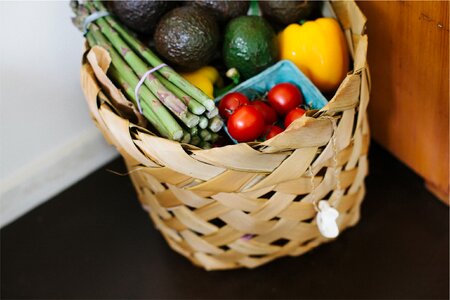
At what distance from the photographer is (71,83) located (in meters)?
1.11

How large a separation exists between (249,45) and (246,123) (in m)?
0.15

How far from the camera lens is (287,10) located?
3.07ft

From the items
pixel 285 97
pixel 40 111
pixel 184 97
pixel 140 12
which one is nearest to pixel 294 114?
pixel 285 97

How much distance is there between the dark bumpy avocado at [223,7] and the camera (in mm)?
940

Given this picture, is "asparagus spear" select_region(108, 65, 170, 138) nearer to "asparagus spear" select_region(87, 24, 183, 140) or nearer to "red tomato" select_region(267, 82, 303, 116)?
"asparagus spear" select_region(87, 24, 183, 140)

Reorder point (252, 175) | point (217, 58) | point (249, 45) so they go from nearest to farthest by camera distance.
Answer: point (252, 175) < point (249, 45) < point (217, 58)

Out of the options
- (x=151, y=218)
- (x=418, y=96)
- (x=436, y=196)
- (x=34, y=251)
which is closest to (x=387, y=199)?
(x=436, y=196)

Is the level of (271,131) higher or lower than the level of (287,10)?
lower

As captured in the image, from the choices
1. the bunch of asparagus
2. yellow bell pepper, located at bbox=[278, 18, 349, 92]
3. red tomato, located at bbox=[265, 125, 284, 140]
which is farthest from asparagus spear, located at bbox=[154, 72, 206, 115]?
yellow bell pepper, located at bbox=[278, 18, 349, 92]

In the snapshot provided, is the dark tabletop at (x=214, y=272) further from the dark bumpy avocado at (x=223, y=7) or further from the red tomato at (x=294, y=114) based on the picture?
the dark bumpy avocado at (x=223, y=7)

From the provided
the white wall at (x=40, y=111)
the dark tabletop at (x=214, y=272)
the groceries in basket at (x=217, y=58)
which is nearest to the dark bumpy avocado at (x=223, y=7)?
the groceries in basket at (x=217, y=58)

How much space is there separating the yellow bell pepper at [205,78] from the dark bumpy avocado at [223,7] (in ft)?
0.29

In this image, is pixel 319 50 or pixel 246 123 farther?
pixel 319 50

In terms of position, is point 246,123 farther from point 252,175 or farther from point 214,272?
point 214,272
